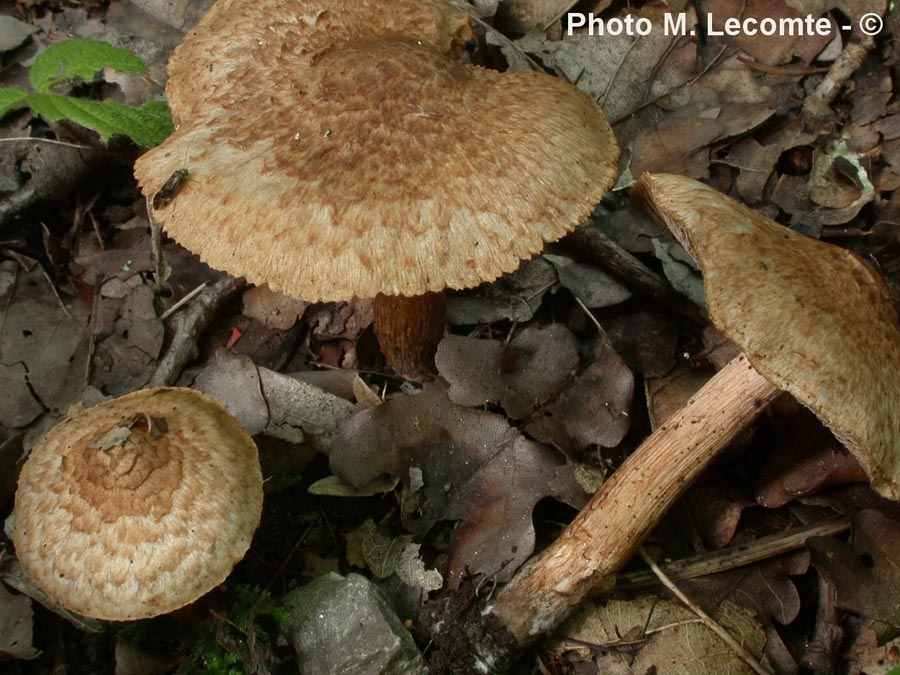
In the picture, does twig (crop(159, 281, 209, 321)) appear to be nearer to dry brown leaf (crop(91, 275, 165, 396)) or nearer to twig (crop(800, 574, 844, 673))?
dry brown leaf (crop(91, 275, 165, 396))

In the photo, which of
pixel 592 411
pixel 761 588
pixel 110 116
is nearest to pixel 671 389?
pixel 592 411

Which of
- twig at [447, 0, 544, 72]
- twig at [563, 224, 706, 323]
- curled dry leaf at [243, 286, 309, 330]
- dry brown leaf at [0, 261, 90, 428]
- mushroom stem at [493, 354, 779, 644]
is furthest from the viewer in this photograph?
twig at [447, 0, 544, 72]

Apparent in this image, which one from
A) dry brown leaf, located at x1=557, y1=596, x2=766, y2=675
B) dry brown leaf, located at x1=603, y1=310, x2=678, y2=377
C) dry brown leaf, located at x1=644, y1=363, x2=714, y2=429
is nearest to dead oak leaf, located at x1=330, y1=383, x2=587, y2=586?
dry brown leaf, located at x1=557, y1=596, x2=766, y2=675

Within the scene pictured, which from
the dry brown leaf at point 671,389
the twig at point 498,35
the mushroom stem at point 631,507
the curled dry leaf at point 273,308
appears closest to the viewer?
the mushroom stem at point 631,507

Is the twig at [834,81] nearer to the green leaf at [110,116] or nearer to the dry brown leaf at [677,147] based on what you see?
the dry brown leaf at [677,147]

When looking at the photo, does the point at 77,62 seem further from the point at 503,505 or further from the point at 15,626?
the point at 503,505

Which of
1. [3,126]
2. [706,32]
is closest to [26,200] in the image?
[3,126]

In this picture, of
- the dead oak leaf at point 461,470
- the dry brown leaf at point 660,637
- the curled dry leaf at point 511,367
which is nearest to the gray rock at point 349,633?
the dead oak leaf at point 461,470
